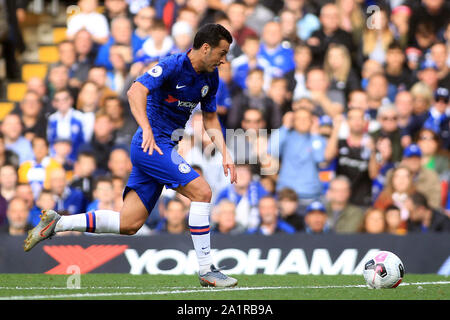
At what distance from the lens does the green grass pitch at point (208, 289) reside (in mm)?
7031

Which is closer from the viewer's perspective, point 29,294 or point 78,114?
point 29,294

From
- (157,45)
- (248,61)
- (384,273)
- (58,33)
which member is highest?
(58,33)

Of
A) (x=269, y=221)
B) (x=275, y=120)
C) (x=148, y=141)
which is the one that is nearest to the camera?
(x=148, y=141)

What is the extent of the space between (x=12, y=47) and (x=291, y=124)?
5.71m

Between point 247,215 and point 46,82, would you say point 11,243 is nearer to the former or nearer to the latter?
point 247,215

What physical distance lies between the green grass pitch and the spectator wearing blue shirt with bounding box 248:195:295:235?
2.06 metres

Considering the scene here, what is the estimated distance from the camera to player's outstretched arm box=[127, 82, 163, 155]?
7.45m

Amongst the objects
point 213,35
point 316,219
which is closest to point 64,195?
point 316,219

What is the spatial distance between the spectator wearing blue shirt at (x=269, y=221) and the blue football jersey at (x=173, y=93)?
3.49 metres

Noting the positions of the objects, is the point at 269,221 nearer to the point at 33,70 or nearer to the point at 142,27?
the point at 142,27

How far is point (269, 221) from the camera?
11.4 meters

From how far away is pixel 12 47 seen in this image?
15320 mm

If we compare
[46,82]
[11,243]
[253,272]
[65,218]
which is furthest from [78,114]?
Answer: [65,218]

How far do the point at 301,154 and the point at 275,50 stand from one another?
84.2 inches
